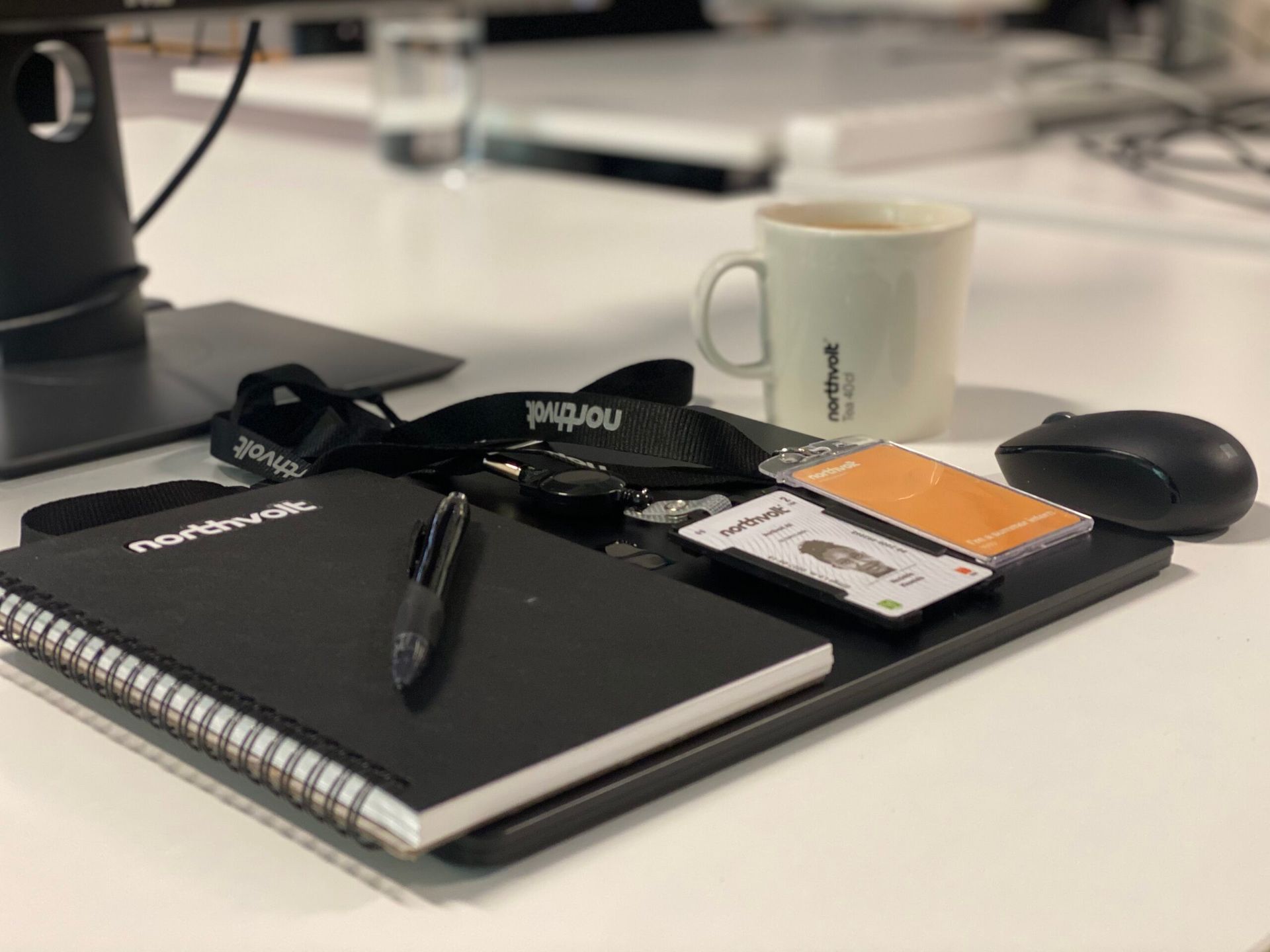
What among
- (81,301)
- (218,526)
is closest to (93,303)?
(81,301)

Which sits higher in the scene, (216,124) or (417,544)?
(216,124)

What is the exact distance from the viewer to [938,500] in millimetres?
497

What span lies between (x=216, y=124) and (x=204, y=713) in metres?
0.53

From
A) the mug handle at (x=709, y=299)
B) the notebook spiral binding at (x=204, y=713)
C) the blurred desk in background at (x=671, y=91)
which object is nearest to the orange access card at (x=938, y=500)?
the mug handle at (x=709, y=299)

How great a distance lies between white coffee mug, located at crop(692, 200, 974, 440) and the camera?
1.97 feet

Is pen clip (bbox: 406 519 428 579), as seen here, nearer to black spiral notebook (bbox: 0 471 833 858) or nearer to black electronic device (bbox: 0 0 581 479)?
black spiral notebook (bbox: 0 471 833 858)

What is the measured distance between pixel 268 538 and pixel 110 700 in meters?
0.08

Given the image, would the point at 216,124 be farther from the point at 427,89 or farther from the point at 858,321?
the point at 427,89

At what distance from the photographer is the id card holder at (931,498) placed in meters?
0.47

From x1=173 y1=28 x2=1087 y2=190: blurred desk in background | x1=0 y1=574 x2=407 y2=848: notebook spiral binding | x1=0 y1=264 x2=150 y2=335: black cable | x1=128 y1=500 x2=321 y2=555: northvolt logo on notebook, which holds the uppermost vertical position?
x1=173 y1=28 x2=1087 y2=190: blurred desk in background

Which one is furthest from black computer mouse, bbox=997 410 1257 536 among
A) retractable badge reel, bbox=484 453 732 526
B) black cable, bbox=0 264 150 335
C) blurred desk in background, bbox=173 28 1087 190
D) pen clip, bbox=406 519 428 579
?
blurred desk in background, bbox=173 28 1087 190

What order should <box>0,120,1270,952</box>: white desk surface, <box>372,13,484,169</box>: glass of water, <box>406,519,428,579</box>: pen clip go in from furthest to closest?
<box>372,13,484,169</box>: glass of water < <box>406,519,428,579</box>: pen clip < <box>0,120,1270,952</box>: white desk surface

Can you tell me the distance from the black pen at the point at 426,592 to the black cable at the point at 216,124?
402 millimetres

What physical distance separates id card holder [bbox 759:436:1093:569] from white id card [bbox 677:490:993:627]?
1 centimetres
